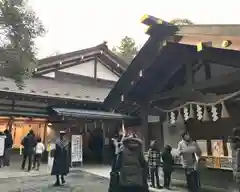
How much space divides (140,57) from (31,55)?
3.03 metres

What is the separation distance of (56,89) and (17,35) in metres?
7.94

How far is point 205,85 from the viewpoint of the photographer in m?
6.29

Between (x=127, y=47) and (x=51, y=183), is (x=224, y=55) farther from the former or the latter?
(x=127, y=47)

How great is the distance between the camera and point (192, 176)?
627 cm

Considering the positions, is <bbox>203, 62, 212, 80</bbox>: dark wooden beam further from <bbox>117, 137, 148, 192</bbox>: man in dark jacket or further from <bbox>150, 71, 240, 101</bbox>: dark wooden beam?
<bbox>117, 137, 148, 192</bbox>: man in dark jacket

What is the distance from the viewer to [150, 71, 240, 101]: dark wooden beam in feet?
18.2

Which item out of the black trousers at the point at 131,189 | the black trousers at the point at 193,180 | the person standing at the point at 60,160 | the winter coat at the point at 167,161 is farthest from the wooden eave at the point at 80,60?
the black trousers at the point at 131,189

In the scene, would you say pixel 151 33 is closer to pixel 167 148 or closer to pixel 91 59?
pixel 167 148

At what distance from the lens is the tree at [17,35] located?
5.60 meters

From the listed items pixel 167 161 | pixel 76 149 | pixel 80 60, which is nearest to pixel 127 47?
pixel 80 60

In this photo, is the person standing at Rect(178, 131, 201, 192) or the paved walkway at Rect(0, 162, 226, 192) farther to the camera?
the paved walkway at Rect(0, 162, 226, 192)

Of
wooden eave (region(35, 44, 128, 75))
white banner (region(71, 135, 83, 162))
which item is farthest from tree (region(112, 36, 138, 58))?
white banner (region(71, 135, 83, 162))

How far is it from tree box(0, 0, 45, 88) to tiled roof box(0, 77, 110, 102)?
18.1 feet

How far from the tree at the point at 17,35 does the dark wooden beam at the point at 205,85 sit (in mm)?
4001
